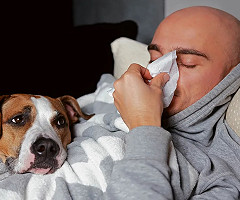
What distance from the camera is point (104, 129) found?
4.72ft

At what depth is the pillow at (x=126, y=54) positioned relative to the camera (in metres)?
1.98

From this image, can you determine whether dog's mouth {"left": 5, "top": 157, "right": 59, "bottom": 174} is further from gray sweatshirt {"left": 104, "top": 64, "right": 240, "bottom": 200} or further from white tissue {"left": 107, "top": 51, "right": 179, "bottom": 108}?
white tissue {"left": 107, "top": 51, "right": 179, "bottom": 108}

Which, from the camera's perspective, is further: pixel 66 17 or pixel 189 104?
pixel 66 17

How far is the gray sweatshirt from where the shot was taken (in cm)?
98

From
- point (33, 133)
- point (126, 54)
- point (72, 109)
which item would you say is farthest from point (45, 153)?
point (126, 54)

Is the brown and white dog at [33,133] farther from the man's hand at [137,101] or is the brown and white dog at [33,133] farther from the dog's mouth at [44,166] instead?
the man's hand at [137,101]

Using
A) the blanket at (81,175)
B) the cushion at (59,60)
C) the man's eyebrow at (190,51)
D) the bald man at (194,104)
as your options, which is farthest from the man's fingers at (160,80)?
the cushion at (59,60)

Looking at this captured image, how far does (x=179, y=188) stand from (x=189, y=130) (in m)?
0.35

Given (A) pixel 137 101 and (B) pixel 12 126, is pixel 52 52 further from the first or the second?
(A) pixel 137 101

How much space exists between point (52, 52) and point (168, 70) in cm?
105

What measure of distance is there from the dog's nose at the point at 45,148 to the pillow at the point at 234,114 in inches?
27.7

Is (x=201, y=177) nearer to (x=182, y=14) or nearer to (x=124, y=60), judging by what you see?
(x=182, y=14)

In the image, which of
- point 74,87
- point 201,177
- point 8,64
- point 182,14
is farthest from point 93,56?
point 201,177

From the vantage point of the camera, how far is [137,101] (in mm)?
1099
